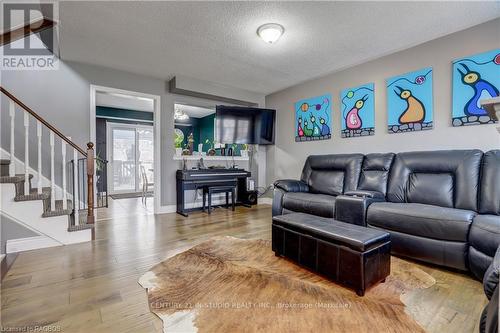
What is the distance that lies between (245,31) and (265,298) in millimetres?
2749

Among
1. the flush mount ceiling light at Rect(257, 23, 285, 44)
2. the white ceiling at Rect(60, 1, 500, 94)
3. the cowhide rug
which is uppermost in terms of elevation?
the white ceiling at Rect(60, 1, 500, 94)

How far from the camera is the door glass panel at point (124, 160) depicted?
691 cm

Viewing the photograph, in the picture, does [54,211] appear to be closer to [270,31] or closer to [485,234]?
[270,31]

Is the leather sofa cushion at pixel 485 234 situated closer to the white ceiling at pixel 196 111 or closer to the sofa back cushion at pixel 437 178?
the sofa back cushion at pixel 437 178

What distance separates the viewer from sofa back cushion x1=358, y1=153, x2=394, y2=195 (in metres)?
3.01

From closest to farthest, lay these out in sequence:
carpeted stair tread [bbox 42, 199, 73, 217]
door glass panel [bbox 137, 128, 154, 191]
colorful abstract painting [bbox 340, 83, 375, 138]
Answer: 1. carpeted stair tread [bbox 42, 199, 73, 217]
2. colorful abstract painting [bbox 340, 83, 375, 138]
3. door glass panel [bbox 137, 128, 154, 191]

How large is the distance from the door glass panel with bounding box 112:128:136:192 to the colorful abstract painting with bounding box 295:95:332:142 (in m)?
5.25

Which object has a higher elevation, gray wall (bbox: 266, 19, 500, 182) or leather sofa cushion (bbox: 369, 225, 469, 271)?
gray wall (bbox: 266, 19, 500, 182)

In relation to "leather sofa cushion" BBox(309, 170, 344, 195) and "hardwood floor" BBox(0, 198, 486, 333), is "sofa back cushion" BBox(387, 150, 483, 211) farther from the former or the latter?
"hardwood floor" BBox(0, 198, 486, 333)

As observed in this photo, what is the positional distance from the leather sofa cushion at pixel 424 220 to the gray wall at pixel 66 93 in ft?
11.6

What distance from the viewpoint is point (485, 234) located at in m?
1.74

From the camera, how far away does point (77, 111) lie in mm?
3584

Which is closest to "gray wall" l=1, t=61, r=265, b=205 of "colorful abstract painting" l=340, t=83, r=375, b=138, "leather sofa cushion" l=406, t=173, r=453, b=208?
"colorful abstract painting" l=340, t=83, r=375, b=138

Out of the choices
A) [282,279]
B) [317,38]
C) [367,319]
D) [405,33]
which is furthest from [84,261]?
[405,33]
